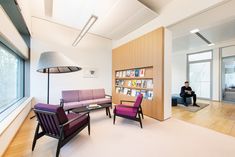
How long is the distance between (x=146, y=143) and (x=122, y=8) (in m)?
3.44

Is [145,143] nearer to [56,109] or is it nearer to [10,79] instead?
[56,109]

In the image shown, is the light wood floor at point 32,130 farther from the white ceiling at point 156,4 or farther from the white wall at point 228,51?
the white wall at point 228,51

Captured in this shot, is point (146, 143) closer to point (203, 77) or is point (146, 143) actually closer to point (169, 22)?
point (169, 22)

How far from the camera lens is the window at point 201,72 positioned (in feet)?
20.9

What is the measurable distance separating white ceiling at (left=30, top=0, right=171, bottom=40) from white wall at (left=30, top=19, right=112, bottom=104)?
0.49m

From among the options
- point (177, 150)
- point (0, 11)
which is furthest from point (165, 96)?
point (0, 11)

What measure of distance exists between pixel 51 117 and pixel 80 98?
Result: 2351mm

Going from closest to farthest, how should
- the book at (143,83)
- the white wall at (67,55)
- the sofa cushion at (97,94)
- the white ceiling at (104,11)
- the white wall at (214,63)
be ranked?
the white ceiling at (104,11) < the book at (143,83) < the white wall at (67,55) < the sofa cushion at (97,94) < the white wall at (214,63)

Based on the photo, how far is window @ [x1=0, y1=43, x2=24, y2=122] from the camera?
Result: 252 centimetres

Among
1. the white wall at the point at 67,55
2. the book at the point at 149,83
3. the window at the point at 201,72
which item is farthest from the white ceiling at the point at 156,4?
the window at the point at 201,72

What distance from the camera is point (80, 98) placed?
165 inches

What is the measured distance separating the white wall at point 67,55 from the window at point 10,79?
1.10ft

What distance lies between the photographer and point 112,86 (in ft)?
19.0

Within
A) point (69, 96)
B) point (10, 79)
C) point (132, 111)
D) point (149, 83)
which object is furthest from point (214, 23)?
point (10, 79)
